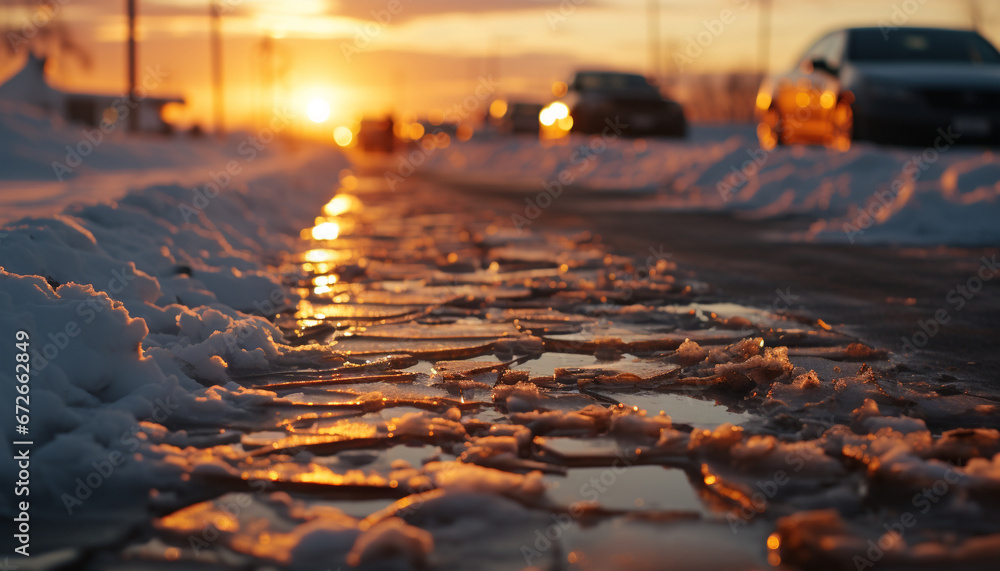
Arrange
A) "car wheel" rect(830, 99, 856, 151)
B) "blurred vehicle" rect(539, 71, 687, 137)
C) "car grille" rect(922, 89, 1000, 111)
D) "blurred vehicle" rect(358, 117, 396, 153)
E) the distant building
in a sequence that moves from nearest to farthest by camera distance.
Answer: "car grille" rect(922, 89, 1000, 111), "car wheel" rect(830, 99, 856, 151), "blurred vehicle" rect(539, 71, 687, 137), "blurred vehicle" rect(358, 117, 396, 153), the distant building

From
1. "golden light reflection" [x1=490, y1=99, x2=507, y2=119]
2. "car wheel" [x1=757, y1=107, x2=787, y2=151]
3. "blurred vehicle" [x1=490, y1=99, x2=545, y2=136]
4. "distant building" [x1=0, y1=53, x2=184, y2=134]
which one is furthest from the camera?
"distant building" [x1=0, y1=53, x2=184, y2=134]

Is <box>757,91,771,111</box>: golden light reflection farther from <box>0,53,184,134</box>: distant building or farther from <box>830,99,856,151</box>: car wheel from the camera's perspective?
<box>0,53,184,134</box>: distant building

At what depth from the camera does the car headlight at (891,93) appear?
37.7ft

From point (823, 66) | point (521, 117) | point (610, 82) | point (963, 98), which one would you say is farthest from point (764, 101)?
point (521, 117)

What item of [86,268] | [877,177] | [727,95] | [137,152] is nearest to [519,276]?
[86,268]

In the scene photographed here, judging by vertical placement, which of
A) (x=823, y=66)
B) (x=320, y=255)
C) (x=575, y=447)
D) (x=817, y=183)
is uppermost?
(x=823, y=66)

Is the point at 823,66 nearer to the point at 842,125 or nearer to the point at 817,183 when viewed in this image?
the point at 842,125

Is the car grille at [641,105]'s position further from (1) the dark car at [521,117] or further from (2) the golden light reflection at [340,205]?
(1) the dark car at [521,117]

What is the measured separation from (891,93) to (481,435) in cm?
1014

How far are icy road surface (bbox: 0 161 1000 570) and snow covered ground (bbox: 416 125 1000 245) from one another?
473 cm

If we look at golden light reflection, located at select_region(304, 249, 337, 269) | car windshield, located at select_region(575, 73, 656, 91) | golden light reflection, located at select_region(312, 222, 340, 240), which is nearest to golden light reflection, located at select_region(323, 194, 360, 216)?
golden light reflection, located at select_region(312, 222, 340, 240)

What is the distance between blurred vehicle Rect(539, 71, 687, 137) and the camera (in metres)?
21.1

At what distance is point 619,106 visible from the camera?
69.7 ft

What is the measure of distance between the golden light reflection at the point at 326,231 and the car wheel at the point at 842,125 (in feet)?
21.2
